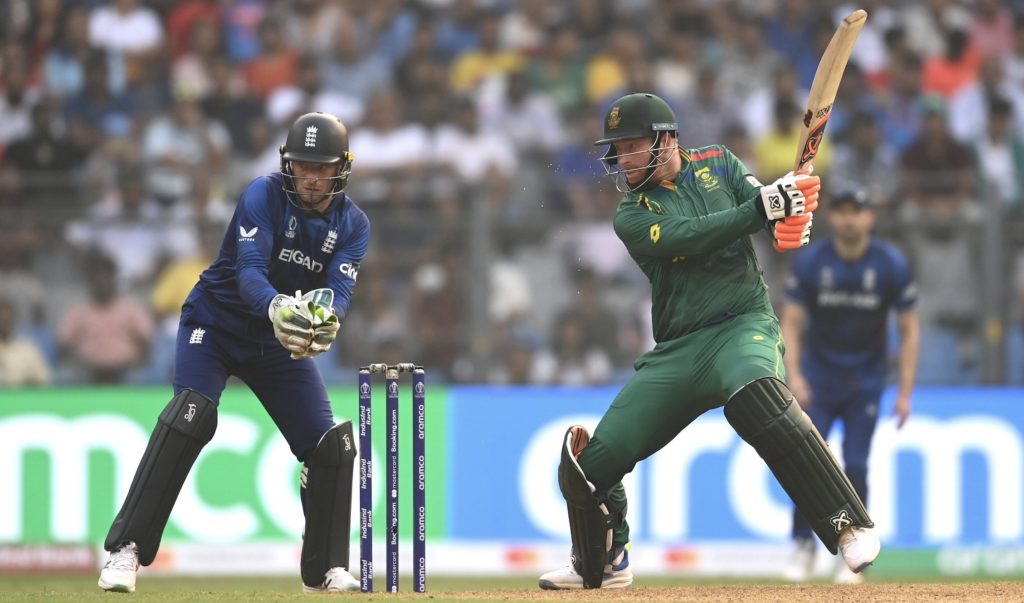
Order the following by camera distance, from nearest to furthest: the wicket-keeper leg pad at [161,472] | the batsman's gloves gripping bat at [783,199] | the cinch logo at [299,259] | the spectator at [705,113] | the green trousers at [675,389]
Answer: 1. the batsman's gloves gripping bat at [783,199]
2. the green trousers at [675,389]
3. the wicket-keeper leg pad at [161,472]
4. the cinch logo at [299,259]
5. the spectator at [705,113]

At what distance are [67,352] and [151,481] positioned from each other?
5003 millimetres

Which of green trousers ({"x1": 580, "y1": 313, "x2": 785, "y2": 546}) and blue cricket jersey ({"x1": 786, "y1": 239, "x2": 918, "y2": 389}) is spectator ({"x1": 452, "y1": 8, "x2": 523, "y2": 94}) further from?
green trousers ({"x1": 580, "y1": 313, "x2": 785, "y2": 546})

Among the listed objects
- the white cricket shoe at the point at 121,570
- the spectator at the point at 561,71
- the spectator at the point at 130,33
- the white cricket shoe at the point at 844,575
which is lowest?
the white cricket shoe at the point at 844,575

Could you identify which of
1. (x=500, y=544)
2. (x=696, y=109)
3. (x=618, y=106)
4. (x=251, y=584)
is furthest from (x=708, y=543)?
(x=618, y=106)

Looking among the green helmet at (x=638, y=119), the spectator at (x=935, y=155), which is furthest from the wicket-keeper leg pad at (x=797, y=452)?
the spectator at (x=935, y=155)

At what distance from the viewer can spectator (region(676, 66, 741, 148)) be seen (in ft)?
45.1

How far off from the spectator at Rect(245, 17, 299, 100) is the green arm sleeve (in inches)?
317

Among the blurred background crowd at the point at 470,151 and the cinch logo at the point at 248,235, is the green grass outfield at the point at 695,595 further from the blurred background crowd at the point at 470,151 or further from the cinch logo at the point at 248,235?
the blurred background crowd at the point at 470,151

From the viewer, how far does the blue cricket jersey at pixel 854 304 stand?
32.6 feet

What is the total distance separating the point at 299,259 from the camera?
24.2ft

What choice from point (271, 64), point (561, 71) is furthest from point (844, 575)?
point (271, 64)

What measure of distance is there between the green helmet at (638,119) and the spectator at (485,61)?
7.62 meters

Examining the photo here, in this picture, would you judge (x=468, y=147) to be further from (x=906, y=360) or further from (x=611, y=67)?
(x=906, y=360)

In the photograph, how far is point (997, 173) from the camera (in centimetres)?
1361
